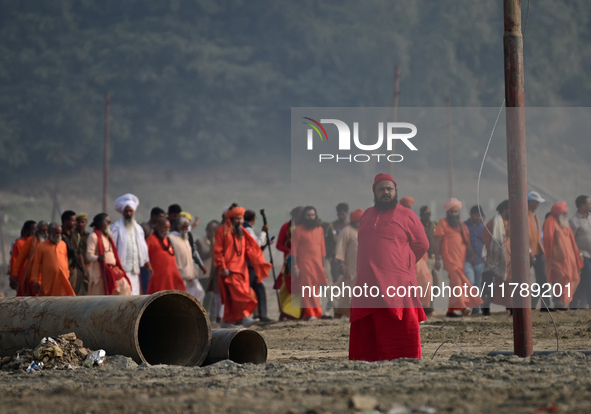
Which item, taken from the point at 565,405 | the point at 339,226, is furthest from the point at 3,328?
the point at 339,226

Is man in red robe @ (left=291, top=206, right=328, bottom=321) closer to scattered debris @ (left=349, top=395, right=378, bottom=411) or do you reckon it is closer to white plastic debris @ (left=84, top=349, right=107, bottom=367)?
white plastic debris @ (left=84, top=349, right=107, bottom=367)

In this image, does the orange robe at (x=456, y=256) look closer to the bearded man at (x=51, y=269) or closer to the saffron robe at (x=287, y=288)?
the saffron robe at (x=287, y=288)

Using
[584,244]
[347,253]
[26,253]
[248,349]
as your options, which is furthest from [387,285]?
[584,244]

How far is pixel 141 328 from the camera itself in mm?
8242

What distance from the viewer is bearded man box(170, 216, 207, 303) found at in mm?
13008

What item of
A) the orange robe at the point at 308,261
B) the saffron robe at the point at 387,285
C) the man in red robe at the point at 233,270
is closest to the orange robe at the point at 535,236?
the orange robe at the point at 308,261

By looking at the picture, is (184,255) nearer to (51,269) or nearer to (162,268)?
(162,268)

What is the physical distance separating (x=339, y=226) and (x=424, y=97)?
54279mm

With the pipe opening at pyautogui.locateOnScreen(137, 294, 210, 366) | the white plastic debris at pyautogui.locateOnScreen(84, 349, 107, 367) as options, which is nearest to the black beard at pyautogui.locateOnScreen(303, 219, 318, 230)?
the pipe opening at pyautogui.locateOnScreen(137, 294, 210, 366)

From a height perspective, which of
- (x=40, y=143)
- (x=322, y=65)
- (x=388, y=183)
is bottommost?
(x=388, y=183)

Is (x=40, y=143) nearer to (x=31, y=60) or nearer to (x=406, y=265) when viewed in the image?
(x=31, y=60)

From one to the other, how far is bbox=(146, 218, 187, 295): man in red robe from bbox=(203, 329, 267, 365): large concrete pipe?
4.25 metres

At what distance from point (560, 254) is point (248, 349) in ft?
26.0

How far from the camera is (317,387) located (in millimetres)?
5223
